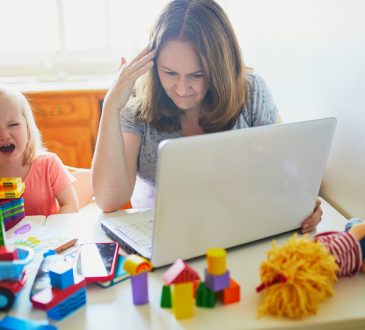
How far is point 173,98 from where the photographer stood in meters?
1.27

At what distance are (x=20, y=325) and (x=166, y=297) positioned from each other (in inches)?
9.2

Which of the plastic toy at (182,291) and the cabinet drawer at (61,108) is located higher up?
the plastic toy at (182,291)

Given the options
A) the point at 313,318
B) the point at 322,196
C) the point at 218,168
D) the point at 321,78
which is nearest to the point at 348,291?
the point at 313,318

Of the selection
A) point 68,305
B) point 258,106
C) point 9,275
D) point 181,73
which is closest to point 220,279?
point 68,305

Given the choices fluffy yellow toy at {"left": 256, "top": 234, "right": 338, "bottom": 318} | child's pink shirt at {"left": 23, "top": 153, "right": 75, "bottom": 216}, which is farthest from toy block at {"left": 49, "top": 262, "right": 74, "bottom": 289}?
child's pink shirt at {"left": 23, "top": 153, "right": 75, "bottom": 216}

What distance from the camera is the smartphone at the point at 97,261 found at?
2.89 ft

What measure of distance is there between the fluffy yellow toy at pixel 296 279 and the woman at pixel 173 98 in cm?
26

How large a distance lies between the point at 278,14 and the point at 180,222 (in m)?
1.11

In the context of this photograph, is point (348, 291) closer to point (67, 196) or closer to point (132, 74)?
point (132, 74)

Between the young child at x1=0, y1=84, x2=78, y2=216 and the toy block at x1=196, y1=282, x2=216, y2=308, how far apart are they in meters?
0.74

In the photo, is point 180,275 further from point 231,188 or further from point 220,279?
point 231,188

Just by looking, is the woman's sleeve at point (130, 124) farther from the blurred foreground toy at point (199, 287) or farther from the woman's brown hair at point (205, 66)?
the blurred foreground toy at point (199, 287)

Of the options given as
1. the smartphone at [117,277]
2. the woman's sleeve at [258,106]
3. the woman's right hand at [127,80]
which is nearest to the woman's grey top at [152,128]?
the woman's sleeve at [258,106]

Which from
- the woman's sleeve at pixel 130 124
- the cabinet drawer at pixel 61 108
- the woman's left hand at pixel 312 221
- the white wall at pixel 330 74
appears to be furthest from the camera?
the cabinet drawer at pixel 61 108
